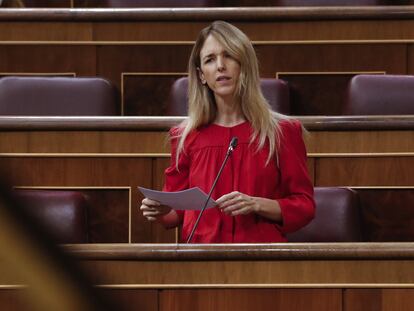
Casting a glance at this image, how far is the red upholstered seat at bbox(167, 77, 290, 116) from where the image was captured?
1.15 m

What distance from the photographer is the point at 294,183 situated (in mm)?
816

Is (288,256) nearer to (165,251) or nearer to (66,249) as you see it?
(165,251)

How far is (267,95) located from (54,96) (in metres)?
0.28

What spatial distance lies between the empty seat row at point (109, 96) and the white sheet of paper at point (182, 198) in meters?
0.41

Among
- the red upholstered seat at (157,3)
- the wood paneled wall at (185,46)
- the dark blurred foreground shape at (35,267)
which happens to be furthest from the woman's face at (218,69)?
the dark blurred foreground shape at (35,267)

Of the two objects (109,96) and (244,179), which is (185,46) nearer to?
(109,96)

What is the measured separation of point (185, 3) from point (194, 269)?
2.68 ft

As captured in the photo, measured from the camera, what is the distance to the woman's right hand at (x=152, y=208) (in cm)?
77

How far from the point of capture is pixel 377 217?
1045 millimetres

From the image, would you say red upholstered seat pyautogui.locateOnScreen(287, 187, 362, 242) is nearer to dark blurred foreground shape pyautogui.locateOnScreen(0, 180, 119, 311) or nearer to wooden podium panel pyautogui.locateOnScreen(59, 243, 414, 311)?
wooden podium panel pyautogui.locateOnScreen(59, 243, 414, 311)

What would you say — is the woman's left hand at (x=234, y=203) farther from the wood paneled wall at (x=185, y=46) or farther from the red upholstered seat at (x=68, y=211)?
the wood paneled wall at (x=185, y=46)

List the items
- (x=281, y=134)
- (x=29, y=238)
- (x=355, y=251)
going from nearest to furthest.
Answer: (x=29, y=238)
(x=355, y=251)
(x=281, y=134)

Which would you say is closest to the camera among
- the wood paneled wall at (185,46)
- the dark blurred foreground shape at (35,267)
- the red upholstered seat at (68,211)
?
the dark blurred foreground shape at (35,267)

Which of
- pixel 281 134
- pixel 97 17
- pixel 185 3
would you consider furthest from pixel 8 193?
pixel 185 3
